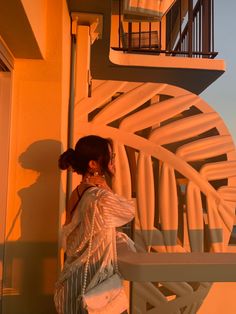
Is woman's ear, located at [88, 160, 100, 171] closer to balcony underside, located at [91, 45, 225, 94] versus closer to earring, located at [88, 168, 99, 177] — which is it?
earring, located at [88, 168, 99, 177]

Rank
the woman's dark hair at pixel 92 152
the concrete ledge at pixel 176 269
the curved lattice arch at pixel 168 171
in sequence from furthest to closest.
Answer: the curved lattice arch at pixel 168 171, the woman's dark hair at pixel 92 152, the concrete ledge at pixel 176 269

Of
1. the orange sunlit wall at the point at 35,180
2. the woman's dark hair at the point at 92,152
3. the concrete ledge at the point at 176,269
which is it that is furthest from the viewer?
the orange sunlit wall at the point at 35,180

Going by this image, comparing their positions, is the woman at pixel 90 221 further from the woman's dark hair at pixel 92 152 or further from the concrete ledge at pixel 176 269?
the concrete ledge at pixel 176 269

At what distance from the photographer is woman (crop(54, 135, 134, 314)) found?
1.74 metres

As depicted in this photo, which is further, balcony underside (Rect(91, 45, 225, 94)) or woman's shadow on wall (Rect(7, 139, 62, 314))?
balcony underside (Rect(91, 45, 225, 94))

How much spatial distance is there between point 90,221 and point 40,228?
1.05 meters

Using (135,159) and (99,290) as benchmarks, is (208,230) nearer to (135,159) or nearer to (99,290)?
(135,159)

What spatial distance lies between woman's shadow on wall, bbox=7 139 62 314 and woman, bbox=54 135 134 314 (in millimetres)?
807

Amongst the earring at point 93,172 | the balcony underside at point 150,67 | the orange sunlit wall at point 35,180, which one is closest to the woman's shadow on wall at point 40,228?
the orange sunlit wall at point 35,180

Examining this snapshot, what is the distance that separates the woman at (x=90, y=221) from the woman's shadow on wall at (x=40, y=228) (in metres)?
0.81

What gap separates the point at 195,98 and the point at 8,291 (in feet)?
7.65

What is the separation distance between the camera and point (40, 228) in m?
2.70

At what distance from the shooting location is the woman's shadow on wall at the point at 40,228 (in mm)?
2688

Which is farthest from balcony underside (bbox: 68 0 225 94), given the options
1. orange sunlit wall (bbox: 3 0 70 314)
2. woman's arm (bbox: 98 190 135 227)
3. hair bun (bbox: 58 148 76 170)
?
woman's arm (bbox: 98 190 135 227)
